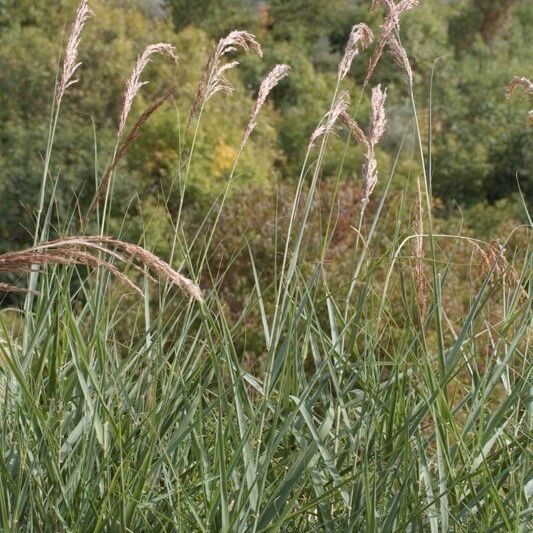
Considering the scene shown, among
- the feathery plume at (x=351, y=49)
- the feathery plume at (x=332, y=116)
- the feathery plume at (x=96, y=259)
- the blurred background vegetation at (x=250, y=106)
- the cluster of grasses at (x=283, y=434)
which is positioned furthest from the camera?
the blurred background vegetation at (x=250, y=106)

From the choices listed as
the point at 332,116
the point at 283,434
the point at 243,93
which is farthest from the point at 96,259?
the point at 243,93

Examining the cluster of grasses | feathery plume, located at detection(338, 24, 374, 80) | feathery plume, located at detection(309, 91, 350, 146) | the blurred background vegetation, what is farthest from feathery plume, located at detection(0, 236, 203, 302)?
the blurred background vegetation

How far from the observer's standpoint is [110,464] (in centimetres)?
187

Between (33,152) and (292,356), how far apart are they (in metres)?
10.8

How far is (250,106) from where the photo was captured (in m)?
13.7

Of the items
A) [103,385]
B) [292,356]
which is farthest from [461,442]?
[103,385]

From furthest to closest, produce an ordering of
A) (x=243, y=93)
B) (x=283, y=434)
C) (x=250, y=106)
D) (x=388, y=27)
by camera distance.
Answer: (x=243, y=93) < (x=250, y=106) < (x=388, y=27) < (x=283, y=434)

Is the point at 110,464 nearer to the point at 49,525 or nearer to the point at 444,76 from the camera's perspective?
the point at 49,525

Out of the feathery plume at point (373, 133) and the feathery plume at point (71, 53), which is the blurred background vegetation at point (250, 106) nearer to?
the feathery plume at point (71, 53)

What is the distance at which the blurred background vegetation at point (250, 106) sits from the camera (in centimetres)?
1205

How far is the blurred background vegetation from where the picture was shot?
12047 mm

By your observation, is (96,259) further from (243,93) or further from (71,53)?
(243,93)

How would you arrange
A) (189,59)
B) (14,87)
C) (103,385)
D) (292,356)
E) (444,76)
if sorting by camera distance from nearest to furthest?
(103,385) → (292,356) → (14,87) → (189,59) → (444,76)

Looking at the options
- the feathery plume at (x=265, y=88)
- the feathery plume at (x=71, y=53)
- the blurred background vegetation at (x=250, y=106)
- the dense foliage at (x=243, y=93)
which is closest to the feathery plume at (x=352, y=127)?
the feathery plume at (x=265, y=88)
